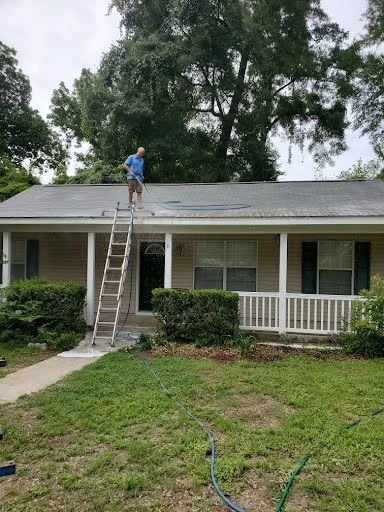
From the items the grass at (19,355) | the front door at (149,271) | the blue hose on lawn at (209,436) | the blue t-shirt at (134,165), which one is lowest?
the grass at (19,355)

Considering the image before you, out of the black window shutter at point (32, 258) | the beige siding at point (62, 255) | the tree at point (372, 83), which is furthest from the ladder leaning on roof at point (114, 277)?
the tree at point (372, 83)

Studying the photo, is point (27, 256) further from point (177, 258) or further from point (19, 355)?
point (19, 355)

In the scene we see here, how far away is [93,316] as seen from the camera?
357 inches

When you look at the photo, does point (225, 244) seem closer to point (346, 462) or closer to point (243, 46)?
point (346, 462)

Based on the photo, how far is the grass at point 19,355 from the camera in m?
6.12

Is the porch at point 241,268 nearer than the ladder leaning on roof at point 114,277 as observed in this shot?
No

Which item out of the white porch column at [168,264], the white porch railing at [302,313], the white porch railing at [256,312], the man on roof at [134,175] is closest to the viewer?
the white porch railing at [302,313]

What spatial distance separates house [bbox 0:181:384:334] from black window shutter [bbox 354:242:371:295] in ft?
0.07

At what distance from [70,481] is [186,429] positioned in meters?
1.18

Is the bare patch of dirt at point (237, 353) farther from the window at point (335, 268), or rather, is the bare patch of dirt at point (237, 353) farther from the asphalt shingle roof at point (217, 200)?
the asphalt shingle roof at point (217, 200)

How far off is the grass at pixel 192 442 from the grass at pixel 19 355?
1.30 meters

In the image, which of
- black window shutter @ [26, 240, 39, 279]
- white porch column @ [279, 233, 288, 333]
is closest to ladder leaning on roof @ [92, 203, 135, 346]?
black window shutter @ [26, 240, 39, 279]

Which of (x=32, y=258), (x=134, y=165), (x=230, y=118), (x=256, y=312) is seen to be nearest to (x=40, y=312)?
(x=32, y=258)

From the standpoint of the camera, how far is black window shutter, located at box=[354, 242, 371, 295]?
879cm
